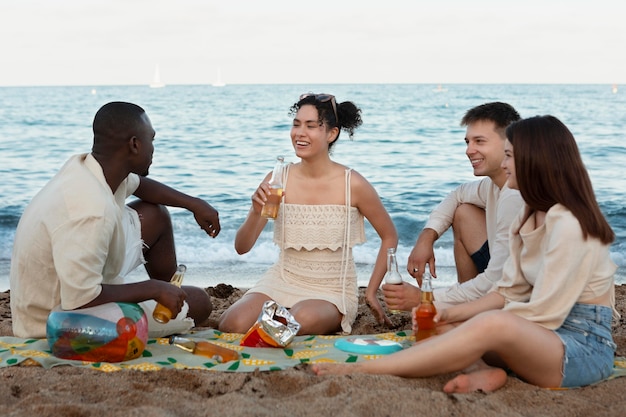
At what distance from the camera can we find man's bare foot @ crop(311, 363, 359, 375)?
3.48m

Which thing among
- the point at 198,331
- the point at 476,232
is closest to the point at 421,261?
the point at 476,232

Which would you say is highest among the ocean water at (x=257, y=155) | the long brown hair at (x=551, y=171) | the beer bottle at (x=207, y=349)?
the long brown hair at (x=551, y=171)

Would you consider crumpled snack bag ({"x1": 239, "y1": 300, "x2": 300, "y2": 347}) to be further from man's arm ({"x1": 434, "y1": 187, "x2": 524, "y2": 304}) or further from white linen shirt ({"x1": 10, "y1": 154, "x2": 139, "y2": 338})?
man's arm ({"x1": 434, "y1": 187, "x2": 524, "y2": 304})

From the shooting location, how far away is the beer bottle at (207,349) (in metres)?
3.87

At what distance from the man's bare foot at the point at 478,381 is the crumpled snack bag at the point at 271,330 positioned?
1.09 meters

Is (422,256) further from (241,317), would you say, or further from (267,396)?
(267,396)

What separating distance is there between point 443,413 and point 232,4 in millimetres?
30328

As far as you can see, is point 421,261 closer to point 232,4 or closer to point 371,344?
point 371,344

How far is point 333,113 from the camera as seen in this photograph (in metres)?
4.87

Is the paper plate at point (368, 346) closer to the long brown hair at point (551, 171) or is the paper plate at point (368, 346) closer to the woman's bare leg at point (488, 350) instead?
the woman's bare leg at point (488, 350)

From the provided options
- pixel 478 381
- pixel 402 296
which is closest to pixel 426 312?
pixel 402 296

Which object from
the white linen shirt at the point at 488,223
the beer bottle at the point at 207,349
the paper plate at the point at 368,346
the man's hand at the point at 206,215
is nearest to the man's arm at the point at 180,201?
the man's hand at the point at 206,215

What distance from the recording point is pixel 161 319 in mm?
3975

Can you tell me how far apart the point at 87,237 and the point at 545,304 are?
2.12m
